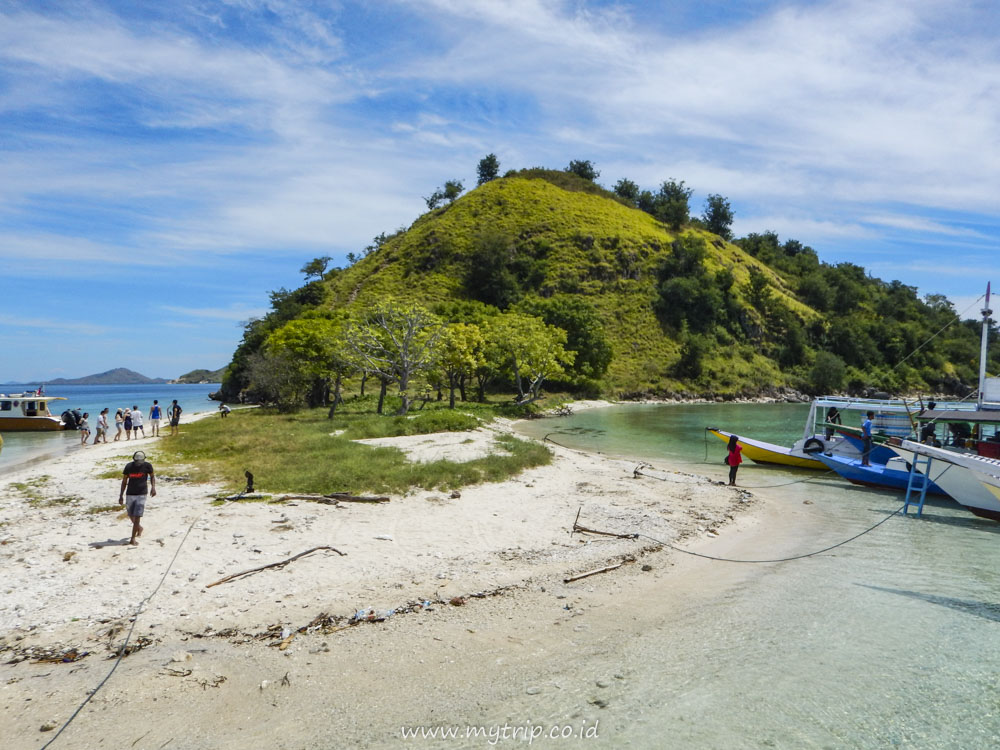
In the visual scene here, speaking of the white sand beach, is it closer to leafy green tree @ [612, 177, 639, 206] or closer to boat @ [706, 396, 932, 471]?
boat @ [706, 396, 932, 471]

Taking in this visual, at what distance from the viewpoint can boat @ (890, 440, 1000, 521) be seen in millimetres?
16203

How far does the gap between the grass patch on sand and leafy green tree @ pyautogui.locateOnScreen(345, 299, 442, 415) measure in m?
8.05

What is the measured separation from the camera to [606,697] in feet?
23.8

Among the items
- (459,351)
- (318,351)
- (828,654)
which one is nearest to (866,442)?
(828,654)

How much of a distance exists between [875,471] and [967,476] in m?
5.41

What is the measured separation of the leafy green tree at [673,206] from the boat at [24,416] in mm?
113545

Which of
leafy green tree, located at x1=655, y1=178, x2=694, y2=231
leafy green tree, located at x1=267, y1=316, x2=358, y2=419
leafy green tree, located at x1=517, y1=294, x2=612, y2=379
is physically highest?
leafy green tree, located at x1=655, y1=178, x2=694, y2=231

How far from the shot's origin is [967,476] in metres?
17.8

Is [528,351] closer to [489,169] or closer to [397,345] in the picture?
[397,345]

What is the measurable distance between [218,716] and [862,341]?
119821mm

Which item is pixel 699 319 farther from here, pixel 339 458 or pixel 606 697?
pixel 606 697

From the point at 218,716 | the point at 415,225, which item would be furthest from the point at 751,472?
the point at 415,225

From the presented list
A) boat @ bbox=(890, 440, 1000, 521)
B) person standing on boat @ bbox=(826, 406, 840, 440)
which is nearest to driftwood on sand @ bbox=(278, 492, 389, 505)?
boat @ bbox=(890, 440, 1000, 521)

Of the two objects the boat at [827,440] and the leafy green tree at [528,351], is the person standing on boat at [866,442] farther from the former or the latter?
the leafy green tree at [528,351]
